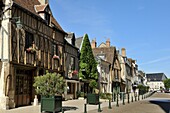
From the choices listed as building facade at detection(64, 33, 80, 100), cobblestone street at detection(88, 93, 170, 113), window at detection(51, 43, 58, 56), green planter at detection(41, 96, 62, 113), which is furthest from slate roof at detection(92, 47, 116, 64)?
green planter at detection(41, 96, 62, 113)

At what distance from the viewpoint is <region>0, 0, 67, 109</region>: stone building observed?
17.0 m

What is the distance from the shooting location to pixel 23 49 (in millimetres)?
18547

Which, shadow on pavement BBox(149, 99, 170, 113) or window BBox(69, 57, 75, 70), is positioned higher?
window BBox(69, 57, 75, 70)

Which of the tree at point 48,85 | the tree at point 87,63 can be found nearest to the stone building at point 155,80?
the tree at point 87,63

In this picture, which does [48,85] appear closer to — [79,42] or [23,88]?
[23,88]

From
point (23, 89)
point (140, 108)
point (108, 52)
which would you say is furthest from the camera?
point (108, 52)

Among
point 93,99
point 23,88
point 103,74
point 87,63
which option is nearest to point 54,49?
point 23,88

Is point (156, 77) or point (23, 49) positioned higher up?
point (23, 49)

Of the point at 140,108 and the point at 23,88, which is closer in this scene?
the point at 140,108

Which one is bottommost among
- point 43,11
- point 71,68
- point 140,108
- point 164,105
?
point 164,105

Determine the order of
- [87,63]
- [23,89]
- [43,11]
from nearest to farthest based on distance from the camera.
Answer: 1. [23,89]
2. [43,11]
3. [87,63]

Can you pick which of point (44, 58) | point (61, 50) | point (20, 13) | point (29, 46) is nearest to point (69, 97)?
point (61, 50)

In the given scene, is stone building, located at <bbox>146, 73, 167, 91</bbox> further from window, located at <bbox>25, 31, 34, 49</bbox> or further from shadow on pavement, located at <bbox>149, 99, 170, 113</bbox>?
window, located at <bbox>25, 31, 34, 49</bbox>

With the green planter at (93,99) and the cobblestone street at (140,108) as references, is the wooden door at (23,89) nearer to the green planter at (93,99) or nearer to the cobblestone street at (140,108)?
the green planter at (93,99)
